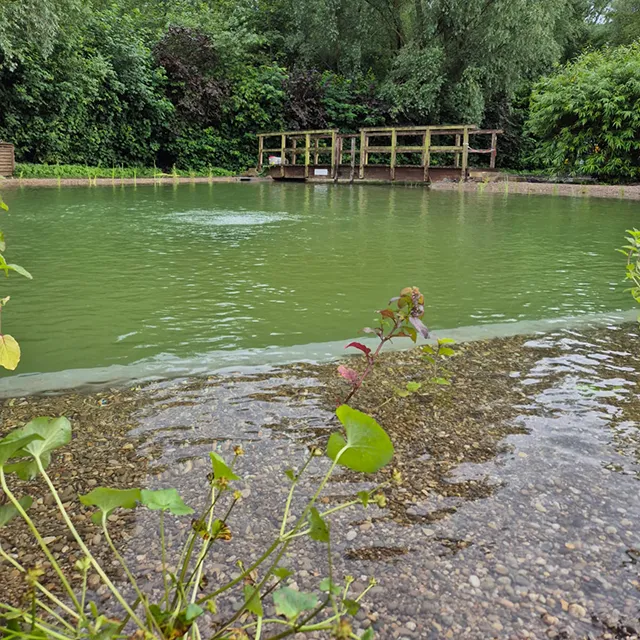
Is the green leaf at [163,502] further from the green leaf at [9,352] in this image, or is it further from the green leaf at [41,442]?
the green leaf at [9,352]

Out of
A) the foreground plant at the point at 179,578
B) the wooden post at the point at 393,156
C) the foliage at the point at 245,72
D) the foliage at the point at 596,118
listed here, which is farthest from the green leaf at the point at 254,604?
the wooden post at the point at 393,156

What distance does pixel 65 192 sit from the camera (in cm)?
1206

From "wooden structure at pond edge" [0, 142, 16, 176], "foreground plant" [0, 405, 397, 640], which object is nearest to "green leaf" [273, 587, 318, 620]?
"foreground plant" [0, 405, 397, 640]

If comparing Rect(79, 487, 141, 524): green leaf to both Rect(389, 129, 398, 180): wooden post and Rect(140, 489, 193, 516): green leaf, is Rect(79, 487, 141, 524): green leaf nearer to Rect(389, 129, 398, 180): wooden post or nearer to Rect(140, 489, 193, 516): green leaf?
Rect(140, 489, 193, 516): green leaf

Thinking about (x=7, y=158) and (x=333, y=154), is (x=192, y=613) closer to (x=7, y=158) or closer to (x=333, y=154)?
(x=7, y=158)

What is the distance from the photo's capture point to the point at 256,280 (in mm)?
4336

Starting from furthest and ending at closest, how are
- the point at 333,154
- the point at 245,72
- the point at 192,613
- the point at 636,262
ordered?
1. the point at 245,72
2. the point at 333,154
3. the point at 636,262
4. the point at 192,613

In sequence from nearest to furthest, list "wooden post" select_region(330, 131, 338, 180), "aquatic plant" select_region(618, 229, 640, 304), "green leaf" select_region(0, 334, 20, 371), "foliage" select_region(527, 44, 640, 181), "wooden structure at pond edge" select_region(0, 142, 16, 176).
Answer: "green leaf" select_region(0, 334, 20, 371), "aquatic plant" select_region(618, 229, 640, 304), "foliage" select_region(527, 44, 640, 181), "wooden structure at pond edge" select_region(0, 142, 16, 176), "wooden post" select_region(330, 131, 338, 180)

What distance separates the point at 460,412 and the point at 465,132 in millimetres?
16980

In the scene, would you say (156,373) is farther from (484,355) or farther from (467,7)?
(467,7)

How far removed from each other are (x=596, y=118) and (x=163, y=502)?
1717 cm

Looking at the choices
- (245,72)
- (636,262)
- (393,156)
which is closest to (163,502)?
(636,262)

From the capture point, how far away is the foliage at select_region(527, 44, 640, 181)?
48.7 feet

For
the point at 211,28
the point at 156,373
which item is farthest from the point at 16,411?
the point at 211,28
